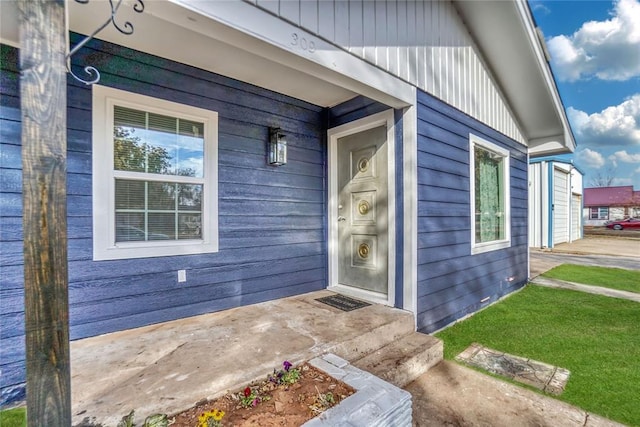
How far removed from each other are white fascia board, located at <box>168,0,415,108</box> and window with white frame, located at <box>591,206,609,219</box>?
34.8 metres

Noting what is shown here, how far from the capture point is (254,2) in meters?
1.61

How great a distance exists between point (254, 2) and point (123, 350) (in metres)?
2.33

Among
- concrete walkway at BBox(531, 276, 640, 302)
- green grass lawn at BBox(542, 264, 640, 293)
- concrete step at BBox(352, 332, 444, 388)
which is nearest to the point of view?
concrete step at BBox(352, 332, 444, 388)

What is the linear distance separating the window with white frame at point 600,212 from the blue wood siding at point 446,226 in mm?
32048

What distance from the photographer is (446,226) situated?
3.38 metres

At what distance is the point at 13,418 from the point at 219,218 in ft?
5.78

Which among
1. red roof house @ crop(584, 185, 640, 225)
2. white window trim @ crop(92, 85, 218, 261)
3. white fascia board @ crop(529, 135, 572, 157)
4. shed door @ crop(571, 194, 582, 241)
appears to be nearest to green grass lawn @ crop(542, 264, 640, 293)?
white fascia board @ crop(529, 135, 572, 157)

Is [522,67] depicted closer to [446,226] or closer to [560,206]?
[446,226]

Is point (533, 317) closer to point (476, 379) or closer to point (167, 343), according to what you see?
point (476, 379)

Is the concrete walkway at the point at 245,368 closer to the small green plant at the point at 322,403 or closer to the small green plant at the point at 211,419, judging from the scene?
the small green plant at the point at 211,419

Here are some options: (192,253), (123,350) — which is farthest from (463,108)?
(123,350)

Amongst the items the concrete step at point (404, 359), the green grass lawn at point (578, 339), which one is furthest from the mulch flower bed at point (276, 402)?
the green grass lawn at point (578, 339)

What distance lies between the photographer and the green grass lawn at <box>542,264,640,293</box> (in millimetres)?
5207

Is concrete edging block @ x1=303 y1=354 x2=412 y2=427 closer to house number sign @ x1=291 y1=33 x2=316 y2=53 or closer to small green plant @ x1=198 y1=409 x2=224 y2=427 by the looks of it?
small green plant @ x1=198 y1=409 x2=224 y2=427
